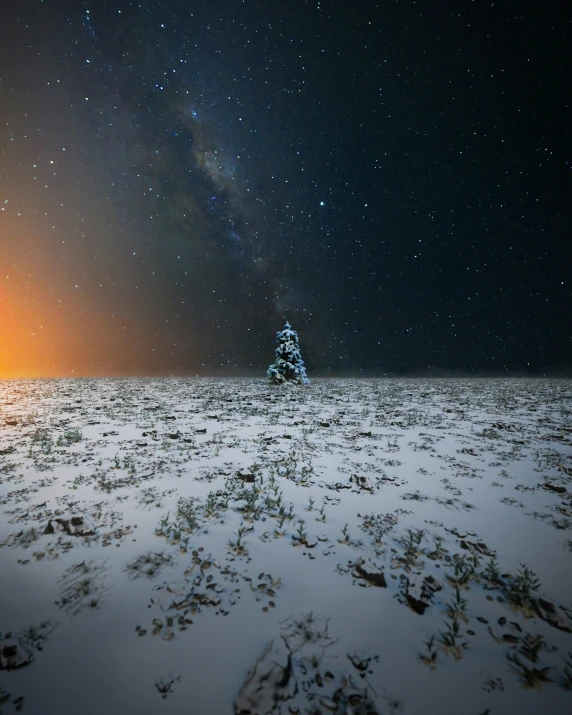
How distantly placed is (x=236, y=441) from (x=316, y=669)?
302 inches

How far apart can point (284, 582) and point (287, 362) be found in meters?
25.9

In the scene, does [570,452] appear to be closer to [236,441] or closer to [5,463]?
[236,441]

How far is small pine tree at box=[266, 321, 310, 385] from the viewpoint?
29625 mm

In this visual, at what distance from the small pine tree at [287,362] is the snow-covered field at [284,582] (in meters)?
20.6

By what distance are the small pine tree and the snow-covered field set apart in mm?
20622

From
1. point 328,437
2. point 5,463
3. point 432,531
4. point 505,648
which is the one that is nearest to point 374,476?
point 432,531

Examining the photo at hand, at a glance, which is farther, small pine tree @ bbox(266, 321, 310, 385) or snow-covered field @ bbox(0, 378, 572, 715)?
small pine tree @ bbox(266, 321, 310, 385)

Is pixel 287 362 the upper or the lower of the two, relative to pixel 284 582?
upper

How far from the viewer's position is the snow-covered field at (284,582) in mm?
2709

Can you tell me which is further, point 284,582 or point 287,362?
point 287,362

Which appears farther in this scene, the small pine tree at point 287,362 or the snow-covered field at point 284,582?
the small pine tree at point 287,362

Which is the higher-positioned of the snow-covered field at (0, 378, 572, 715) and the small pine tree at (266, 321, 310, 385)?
the small pine tree at (266, 321, 310, 385)

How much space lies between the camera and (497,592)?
3836 mm

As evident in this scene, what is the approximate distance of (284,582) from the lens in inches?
157
